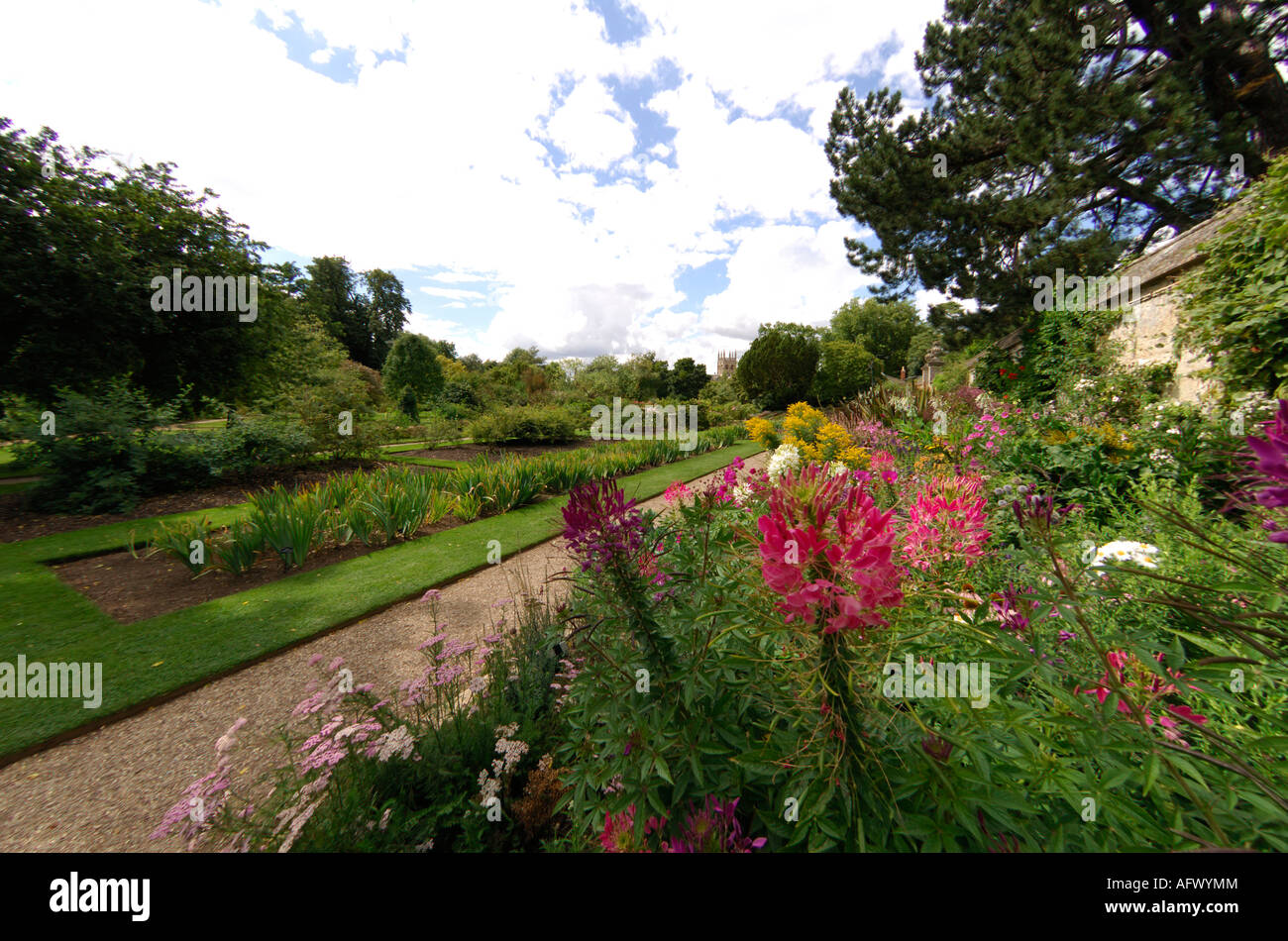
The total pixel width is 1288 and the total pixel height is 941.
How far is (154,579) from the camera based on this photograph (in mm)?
4309

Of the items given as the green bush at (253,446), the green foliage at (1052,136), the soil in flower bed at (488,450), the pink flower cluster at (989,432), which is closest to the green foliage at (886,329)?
the green foliage at (1052,136)

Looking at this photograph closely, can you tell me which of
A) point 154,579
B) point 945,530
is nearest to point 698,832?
point 945,530

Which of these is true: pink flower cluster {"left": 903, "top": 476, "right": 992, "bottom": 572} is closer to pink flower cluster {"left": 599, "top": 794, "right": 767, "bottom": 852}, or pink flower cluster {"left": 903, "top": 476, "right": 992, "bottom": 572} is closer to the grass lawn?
pink flower cluster {"left": 599, "top": 794, "right": 767, "bottom": 852}

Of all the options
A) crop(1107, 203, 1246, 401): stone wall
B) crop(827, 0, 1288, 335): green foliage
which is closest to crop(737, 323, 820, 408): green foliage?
crop(827, 0, 1288, 335): green foliage

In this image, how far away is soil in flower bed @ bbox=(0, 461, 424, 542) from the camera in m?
5.67

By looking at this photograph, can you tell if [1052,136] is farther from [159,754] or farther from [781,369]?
[781,369]

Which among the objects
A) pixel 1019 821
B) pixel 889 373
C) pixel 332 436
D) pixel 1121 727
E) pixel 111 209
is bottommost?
pixel 1019 821

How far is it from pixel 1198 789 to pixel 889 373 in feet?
162

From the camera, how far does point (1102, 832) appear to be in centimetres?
90

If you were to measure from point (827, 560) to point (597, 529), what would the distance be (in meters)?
0.61

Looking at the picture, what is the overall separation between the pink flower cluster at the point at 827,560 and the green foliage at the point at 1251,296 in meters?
5.55

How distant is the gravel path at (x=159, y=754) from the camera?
1899mm
